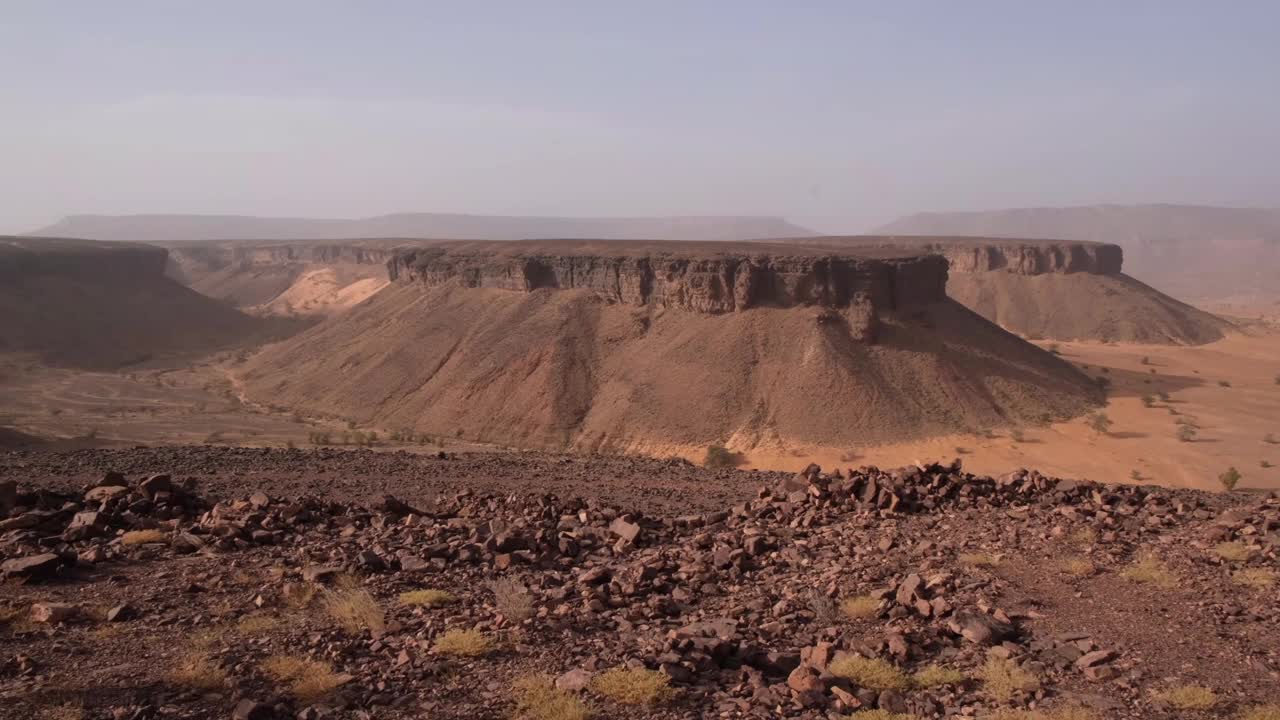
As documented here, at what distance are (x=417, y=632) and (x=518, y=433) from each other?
2440 cm

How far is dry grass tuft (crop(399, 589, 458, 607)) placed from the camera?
393 inches

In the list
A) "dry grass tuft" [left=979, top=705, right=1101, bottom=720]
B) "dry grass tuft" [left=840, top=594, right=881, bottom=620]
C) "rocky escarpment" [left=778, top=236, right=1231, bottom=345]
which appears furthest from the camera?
"rocky escarpment" [left=778, top=236, right=1231, bottom=345]

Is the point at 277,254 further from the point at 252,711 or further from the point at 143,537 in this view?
the point at 252,711

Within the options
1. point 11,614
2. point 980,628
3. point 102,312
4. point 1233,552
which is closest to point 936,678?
point 980,628

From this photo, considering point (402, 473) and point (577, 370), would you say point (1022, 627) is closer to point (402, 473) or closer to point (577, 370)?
point (402, 473)

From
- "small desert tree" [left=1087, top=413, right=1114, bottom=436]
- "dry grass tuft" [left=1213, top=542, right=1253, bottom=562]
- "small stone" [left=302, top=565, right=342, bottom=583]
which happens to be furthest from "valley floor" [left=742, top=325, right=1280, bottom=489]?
"small stone" [left=302, top=565, right=342, bottom=583]

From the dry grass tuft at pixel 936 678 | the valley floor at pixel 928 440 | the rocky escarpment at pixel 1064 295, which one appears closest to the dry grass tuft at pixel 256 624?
the dry grass tuft at pixel 936 678

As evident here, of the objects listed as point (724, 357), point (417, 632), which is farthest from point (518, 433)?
point (417, 632)

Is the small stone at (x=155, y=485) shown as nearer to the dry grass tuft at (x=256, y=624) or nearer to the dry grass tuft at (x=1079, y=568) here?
the dry grass tuft at (x=256, y=624)

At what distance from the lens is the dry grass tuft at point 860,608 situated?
9.83m

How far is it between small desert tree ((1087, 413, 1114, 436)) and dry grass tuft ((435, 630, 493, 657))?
107ft

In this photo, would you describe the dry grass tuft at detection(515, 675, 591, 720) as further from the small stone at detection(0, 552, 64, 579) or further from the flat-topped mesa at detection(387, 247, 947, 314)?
the flat-topped mesa at detection(387, 247, 947, 314)

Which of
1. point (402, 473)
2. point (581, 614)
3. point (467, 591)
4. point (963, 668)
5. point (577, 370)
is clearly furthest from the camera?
point (577, 370)

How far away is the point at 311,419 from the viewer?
38.1 meters
